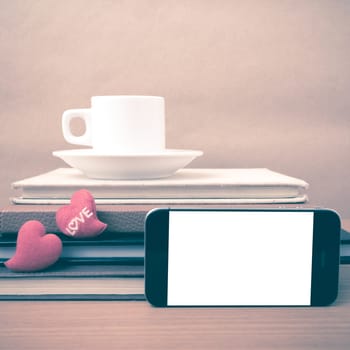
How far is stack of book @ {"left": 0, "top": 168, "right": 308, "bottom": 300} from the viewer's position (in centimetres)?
45

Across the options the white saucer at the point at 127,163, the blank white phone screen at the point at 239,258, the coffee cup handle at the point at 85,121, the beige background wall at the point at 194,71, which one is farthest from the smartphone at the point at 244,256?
the beige background wall at the point at 194,71

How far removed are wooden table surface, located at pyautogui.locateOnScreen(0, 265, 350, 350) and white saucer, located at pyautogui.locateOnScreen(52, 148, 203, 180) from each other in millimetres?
162

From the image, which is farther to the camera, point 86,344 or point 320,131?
point 320,131

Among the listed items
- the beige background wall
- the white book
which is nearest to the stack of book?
the white book

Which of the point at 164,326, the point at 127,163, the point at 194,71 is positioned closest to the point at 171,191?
the point at 127,163

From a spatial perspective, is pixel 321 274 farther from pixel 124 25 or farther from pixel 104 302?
pixel 124 25

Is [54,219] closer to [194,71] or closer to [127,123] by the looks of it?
[127,123]

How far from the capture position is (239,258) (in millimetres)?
441

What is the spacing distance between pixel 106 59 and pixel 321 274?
541 millimetres

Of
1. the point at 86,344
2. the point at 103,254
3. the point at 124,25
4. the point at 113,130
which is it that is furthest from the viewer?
the point at 124,25

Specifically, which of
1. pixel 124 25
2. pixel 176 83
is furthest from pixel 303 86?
pixel 124 25

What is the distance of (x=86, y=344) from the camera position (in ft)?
1.18

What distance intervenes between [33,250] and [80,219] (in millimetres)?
49

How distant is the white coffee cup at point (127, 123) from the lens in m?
0.59
